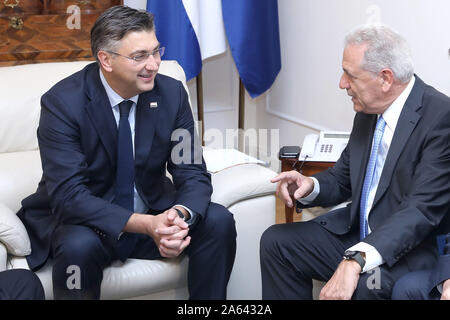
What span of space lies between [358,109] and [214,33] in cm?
187

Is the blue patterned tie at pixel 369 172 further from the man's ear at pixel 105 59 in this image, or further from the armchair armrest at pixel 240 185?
the man's ear at pixel 105 59

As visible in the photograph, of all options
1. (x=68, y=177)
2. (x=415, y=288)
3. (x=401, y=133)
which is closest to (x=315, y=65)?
(x=401, y=133)

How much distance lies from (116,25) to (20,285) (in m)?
0.88

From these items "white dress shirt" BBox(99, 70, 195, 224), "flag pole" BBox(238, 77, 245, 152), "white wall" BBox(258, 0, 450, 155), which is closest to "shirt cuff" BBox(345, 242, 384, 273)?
"white dress shirt" BBox(99, 70, 195, 224)

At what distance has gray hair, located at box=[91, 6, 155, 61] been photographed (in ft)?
6.47

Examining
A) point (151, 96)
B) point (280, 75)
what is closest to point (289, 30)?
point (280, 75)

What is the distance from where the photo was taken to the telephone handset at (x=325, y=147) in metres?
2.48

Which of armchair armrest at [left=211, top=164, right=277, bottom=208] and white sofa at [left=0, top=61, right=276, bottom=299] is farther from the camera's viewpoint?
armchair armrest at [left=211, top=164, right=277, bottom=208]

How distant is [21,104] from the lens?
7.71 ft

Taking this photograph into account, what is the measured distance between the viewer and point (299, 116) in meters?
3.72

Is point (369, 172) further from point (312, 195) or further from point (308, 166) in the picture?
point (308, 166)

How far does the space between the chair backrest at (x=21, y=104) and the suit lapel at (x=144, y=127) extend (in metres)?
0.51

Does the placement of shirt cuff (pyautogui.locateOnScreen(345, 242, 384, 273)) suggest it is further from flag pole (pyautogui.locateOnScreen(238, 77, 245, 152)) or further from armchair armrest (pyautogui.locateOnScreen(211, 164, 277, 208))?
flag pole (pyautogui.locateOnScreen(238, 77, 245, 152))

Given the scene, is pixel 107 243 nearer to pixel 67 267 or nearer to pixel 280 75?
pixel 67 267
